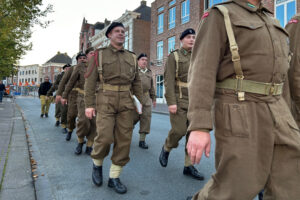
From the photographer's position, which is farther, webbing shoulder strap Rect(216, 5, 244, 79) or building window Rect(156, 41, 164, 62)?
building window Rect(156, 41, 164, 62)

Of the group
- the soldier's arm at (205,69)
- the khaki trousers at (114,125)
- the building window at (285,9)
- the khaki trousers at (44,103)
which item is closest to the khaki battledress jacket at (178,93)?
the khaki trousers at (114,125)

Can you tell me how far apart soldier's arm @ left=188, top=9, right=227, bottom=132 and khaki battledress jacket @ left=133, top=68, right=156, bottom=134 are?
420cm

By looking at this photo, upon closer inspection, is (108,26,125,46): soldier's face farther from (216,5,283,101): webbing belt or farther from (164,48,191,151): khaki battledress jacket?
(216,5,283,101): webbing belt

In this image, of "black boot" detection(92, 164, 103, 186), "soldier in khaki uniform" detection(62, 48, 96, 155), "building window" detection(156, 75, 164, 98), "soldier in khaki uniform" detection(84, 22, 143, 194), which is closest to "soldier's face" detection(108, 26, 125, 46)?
"soldier in khaki uniform" detection(84, 22, 143, 194)

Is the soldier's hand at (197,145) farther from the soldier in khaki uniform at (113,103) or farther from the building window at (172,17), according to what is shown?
the building window at (172,17)

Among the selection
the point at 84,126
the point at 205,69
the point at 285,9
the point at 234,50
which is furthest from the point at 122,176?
the point at 285,9

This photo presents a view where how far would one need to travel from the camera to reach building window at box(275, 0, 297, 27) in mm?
13250

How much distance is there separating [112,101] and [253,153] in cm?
209

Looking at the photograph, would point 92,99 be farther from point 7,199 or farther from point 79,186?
point 7,199

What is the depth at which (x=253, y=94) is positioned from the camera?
4.91 feet

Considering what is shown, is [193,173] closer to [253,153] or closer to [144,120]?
[253,153]

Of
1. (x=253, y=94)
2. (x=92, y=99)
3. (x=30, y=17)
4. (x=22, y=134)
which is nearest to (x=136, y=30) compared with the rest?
(x=30, y=17)

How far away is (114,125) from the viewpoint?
3254mm

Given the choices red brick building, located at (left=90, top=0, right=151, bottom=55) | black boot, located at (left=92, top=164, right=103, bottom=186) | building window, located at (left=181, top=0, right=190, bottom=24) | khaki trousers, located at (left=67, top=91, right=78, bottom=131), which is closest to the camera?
black boot, located at (left=92, top=164, right=103, bottom=186)
